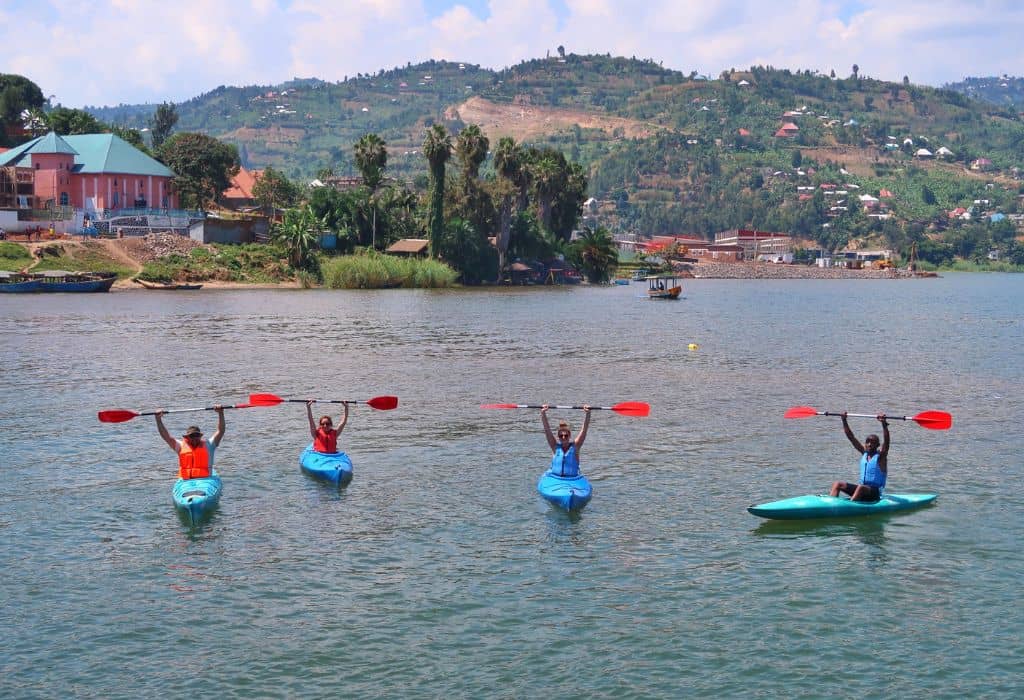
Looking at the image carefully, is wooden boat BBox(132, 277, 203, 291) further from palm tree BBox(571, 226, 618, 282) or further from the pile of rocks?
palm tree BBox(571, 226, 618, 282)

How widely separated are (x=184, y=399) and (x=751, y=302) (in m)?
88.9

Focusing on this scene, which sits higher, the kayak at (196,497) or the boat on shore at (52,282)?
the boat on shore at (52,282)

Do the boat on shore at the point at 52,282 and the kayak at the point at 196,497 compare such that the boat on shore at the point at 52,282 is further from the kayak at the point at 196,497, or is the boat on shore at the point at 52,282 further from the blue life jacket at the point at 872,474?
the blue life jacket at the point at 872,474

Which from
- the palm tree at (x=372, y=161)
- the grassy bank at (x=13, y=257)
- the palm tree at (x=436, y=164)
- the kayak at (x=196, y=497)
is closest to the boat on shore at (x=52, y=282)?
the grassy bank at (x=13, y=257)

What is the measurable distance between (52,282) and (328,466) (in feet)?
265

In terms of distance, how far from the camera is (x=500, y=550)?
21.5 m

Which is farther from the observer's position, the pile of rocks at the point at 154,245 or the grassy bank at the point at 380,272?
the grassy bank at the point at 380,272

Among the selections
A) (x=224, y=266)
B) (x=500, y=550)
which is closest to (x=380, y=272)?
(x=224, y=266)

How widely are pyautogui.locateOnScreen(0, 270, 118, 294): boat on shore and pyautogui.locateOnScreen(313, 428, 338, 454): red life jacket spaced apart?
79.5 metres

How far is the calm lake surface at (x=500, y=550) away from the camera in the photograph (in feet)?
53.2

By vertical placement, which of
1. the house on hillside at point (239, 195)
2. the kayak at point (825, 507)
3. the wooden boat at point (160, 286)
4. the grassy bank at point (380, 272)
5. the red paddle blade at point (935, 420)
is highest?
the house on hillside at point (239, 195)

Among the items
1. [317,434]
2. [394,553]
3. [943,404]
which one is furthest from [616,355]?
[394,553]

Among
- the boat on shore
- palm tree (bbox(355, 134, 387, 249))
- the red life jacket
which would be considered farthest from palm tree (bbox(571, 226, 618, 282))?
the red life jacket

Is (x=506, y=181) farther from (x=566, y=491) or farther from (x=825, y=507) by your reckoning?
(x=825, y=507)
